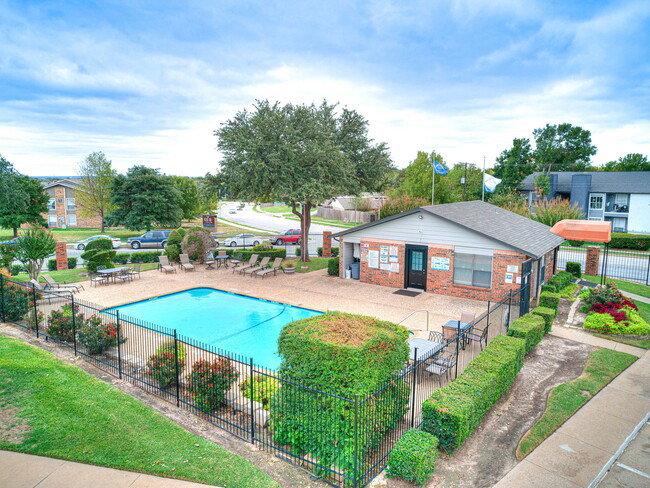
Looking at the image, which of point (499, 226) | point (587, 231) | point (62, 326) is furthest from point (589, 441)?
point (62, 326)

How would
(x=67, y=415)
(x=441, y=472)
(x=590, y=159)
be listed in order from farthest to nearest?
(x=590, y=159) → (x=67, y=415) → (x=441, y=472)

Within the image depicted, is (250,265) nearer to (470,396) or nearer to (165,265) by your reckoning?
(165,265)

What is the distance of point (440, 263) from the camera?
1945cm

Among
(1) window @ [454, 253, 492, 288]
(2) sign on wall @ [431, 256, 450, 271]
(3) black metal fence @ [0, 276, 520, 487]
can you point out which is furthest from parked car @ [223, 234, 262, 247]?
(3) black metal fence @ [0, 276, 520, 487]

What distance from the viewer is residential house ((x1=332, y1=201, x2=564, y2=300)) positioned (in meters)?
17.8

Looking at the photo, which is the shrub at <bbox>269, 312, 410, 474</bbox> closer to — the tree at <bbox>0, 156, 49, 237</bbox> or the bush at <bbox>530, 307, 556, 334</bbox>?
the bush at <bbox>530, 307, 556, 334</bbox>

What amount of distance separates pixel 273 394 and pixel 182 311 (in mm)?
11754

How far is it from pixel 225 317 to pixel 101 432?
9829mm

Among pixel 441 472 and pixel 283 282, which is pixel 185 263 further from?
pixel 441 472

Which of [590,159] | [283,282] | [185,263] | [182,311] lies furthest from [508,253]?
[590,159]

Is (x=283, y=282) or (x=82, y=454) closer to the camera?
(x=82, y=454)

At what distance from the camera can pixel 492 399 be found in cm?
884

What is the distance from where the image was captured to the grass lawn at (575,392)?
7934 mm

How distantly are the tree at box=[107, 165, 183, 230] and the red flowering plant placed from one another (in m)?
42.0
